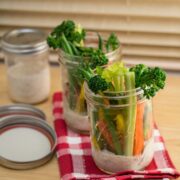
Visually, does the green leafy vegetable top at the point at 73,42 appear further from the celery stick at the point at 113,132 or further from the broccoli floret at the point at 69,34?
the celery stick at the point at 113,132

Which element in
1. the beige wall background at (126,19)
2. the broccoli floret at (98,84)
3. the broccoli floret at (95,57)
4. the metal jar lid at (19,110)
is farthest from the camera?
the beige wall background at (126,19)

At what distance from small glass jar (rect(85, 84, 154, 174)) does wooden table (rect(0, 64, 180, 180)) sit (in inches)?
3.4

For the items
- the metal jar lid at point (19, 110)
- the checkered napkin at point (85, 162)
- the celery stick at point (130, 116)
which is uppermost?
the celery stick at point (130, 116)

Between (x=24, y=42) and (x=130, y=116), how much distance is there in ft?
1.22

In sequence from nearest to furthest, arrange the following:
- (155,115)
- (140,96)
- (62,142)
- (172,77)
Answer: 1. (140,96)
2. (62,142)
3. (155,115)
4. (172,77)

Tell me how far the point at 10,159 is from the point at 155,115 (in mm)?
331

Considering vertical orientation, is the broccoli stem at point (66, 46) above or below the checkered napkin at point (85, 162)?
above

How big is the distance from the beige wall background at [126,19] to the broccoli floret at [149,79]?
42 cm

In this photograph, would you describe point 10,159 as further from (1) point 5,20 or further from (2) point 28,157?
(1) point 5,20

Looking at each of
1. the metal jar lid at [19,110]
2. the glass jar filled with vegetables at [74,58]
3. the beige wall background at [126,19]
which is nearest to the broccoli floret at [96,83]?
the glass jar filled with vegetables at [74,58]

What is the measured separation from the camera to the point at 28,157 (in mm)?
830

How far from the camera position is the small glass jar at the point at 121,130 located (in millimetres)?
731

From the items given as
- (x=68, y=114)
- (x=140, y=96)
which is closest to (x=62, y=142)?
(x=68, y=114)

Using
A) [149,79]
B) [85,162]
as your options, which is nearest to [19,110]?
[85,162]
